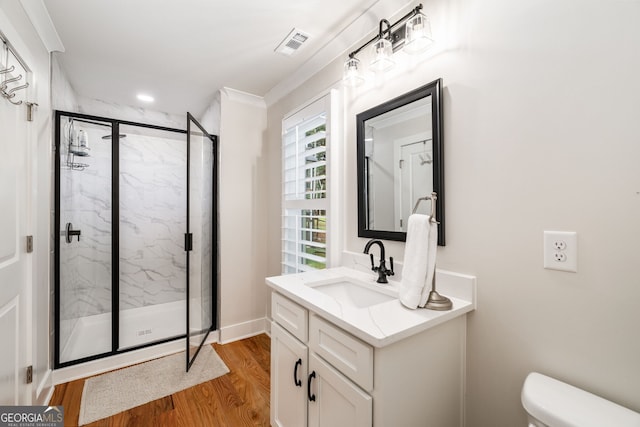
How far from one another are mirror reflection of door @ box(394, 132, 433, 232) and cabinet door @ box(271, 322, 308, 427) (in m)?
0.79

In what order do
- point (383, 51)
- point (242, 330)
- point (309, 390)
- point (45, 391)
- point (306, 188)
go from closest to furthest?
point (309, 390) < point (383, 51) < point (45, 391) < point (306, 188) < point (242, 330)

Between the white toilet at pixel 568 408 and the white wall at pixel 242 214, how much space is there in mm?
2244

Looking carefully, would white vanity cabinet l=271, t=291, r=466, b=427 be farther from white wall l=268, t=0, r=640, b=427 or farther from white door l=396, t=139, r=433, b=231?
white door l=396, t=139, r=433, b=231

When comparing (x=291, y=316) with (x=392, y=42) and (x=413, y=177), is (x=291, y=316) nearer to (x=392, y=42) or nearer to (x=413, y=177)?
(x=413, y=177)

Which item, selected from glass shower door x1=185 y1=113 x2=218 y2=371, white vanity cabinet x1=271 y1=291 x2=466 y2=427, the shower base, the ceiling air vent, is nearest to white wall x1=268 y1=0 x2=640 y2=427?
white vanity cabinet x1=271 y1=291 x2=466 y2=427

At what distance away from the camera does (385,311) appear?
1.07 m

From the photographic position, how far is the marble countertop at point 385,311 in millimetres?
903

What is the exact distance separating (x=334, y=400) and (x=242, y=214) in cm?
191

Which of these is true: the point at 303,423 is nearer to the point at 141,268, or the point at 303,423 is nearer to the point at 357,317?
the point at 357,317

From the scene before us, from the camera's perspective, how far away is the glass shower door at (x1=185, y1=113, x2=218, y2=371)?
2.12 metres

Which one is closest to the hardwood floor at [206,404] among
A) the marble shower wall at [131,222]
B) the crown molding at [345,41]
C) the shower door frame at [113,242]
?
the shower door frame at [113,242]

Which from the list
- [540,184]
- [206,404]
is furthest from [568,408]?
[206,404]

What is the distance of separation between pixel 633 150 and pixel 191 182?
7.60 ft

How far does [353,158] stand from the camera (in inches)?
69.6
